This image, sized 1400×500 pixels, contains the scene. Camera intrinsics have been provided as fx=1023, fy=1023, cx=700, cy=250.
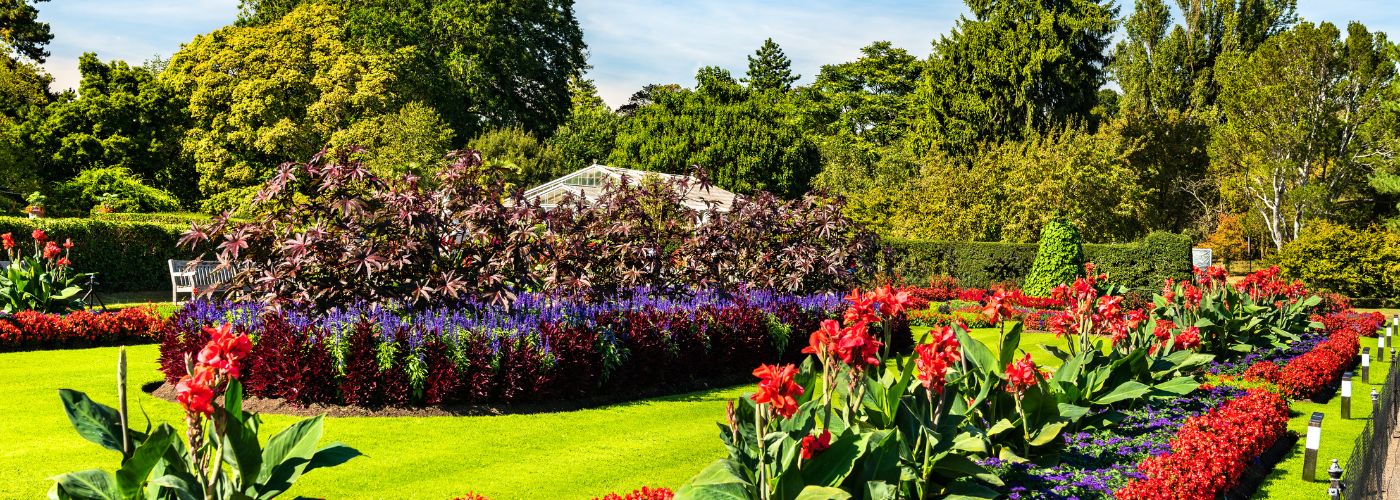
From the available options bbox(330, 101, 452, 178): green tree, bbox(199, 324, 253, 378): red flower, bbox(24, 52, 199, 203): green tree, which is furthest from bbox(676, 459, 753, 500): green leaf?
bbox(24, 52, 199, 203): green tree

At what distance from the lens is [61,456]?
623 centimetres

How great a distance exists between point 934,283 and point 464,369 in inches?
623

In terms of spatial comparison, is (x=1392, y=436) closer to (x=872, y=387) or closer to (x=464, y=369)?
(x=872, y=387)

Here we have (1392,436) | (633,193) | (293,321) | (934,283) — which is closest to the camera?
(293,321)

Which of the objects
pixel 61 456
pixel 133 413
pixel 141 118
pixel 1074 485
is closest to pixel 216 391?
pixel 61 456

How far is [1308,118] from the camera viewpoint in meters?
31.0

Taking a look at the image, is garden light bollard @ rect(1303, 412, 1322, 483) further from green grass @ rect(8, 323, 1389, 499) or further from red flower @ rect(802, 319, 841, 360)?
red flower @ rect(802, 319, 841, 360)

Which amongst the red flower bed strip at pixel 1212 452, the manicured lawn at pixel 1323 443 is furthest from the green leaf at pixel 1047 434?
the manicured lawn at pixel 1323 443

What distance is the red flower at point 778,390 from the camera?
12.2 ft

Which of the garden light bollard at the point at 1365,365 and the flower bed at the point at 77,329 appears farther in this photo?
the flower bed at the point at 77,329

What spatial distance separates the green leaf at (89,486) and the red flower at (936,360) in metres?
3.45

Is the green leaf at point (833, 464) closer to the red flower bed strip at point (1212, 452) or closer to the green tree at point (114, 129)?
the red flower bed strip at point (1212, 452)

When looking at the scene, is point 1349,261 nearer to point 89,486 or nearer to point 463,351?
point 463,351

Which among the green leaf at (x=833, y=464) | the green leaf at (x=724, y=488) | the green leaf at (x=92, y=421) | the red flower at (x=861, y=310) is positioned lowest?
the green leaf at (x=724, y=488)
